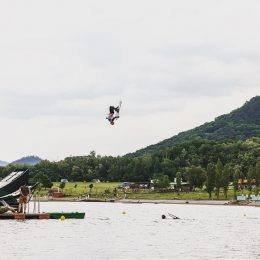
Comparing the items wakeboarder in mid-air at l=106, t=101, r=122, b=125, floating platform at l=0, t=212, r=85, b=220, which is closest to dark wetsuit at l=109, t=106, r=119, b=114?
wakeboarder in mid-air at l=106, t=101, r=122, b=125

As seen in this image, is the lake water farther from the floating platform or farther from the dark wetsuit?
the dark wetsuit

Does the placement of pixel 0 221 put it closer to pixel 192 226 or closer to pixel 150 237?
pixel 192 226

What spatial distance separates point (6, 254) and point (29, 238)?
2790 centimetres

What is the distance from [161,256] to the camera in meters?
93.3

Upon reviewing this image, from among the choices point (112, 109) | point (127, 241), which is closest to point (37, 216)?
point (127, 241)

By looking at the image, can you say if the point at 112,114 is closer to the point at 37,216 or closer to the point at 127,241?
the point at 127,241

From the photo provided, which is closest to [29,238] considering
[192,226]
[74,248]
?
[74,248]

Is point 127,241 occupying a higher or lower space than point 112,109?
lower

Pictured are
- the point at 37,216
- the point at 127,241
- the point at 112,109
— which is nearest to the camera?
the point at 112,109

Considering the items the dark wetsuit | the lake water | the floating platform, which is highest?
the dark wetsuit

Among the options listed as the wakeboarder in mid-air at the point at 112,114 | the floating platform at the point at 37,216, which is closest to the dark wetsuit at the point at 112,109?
the wakeboarder in mid-air at the point at 112,114

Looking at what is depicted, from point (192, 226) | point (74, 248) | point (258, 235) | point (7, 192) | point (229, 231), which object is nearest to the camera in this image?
point (74, 248)

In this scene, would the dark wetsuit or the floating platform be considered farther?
the floating platform

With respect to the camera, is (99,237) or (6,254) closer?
(6,254)
